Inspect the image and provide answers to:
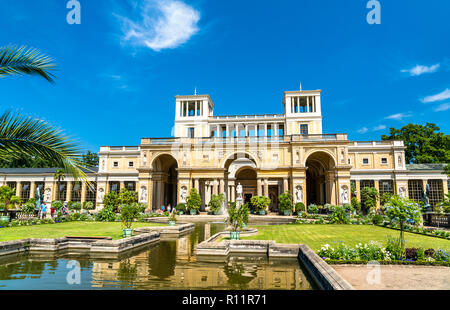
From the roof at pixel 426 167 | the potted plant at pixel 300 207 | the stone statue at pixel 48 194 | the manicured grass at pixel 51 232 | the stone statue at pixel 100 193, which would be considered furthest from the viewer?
the stone statue at pixel 48 194

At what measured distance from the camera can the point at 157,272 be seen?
766 cm

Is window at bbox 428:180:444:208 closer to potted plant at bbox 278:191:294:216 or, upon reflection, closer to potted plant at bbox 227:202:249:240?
potted plant at bbox 278:191:294:216

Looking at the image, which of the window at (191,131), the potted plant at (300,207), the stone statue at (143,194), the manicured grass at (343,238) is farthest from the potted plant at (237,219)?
the window at (191,131)

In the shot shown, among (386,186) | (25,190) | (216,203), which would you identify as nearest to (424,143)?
(386,186)

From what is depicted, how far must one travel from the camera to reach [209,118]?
53.8m

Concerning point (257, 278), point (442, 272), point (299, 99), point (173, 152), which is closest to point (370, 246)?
point (442, 272)

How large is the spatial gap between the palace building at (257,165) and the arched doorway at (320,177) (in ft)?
0.46

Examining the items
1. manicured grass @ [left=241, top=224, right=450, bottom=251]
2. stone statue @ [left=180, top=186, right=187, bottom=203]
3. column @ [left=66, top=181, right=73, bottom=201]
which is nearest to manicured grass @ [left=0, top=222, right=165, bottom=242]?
manicured grass @ [left=241, top=224, right=450, bottom=251]

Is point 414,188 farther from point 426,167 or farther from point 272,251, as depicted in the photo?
point 272,251

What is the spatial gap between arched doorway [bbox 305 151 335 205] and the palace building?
140 millimetres

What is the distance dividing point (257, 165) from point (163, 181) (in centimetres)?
1524

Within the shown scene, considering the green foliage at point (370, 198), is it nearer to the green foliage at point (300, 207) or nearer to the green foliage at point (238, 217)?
the green foliage at point (300, 207)

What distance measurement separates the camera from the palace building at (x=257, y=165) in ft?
119

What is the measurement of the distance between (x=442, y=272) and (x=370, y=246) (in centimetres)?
183
